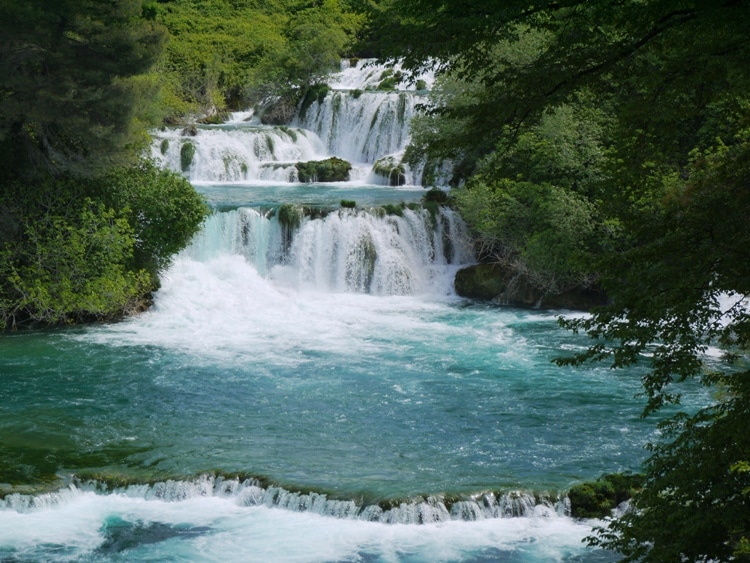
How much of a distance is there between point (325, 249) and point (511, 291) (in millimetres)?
4757

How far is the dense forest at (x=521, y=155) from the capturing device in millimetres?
6469

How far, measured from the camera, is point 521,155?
73.2 ft

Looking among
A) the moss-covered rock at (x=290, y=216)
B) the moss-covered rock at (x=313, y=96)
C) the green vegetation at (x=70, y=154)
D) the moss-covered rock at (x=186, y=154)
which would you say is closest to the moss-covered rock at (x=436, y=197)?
the moss-covered rock at (x=290, y=216)

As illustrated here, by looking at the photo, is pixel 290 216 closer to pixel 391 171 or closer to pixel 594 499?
pixel 391 171

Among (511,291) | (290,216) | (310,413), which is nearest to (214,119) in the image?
(290,216)

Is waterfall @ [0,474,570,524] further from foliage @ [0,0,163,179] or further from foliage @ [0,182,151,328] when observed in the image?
foliage @ [0,0,163,179]

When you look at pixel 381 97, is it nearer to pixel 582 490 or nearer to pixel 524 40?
pixel 524 40

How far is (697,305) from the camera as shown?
661cm

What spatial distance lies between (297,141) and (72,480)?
2365 centimetres

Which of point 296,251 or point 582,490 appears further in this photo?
point 296,251

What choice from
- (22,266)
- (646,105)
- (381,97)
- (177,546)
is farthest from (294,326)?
(381,97)

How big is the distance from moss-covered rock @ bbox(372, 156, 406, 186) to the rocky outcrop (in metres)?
7.53

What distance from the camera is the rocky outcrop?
22031 millimetres

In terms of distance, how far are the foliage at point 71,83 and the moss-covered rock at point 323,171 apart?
11.4 meters
